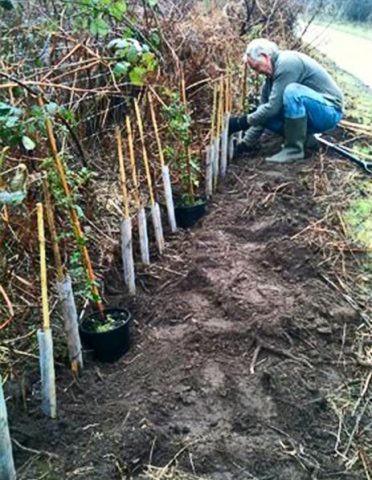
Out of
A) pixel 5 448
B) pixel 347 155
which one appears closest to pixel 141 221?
pixel 5 448

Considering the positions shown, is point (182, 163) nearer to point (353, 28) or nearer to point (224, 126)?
point (224, 126)

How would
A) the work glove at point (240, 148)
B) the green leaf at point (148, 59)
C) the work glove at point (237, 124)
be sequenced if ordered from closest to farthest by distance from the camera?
the green leaf at point (148, 59) → the work glove at point (237, 124) → the work glove at point (240, 148)

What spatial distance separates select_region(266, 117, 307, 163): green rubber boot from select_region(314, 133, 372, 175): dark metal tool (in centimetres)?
34

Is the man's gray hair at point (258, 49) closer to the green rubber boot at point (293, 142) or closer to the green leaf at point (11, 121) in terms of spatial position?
the green rubber boot at point (293, 142)

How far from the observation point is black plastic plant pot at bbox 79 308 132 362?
116 inches

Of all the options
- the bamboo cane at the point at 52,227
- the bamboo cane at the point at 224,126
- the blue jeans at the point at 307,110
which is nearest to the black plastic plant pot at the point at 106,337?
the bamboo cane at the point at 52,227

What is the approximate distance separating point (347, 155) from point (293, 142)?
553 mm

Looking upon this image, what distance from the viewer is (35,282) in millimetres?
3100

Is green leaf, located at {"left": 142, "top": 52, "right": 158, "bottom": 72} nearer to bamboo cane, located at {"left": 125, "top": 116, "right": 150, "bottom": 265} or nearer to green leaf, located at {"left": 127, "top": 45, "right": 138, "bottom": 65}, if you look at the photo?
green leaf, located at {"left": 127, "top": 45, "right": 138, "bottom": 65}

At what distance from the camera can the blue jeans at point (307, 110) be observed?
5.52 metres

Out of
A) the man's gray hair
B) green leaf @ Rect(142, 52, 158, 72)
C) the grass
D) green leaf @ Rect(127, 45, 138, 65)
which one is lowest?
the grass

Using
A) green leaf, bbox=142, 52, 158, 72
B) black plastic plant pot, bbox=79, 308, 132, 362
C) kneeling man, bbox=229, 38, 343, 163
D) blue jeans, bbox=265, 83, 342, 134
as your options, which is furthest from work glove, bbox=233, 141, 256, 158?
black plastic plant pot, bbox=79, 308, 132, 362

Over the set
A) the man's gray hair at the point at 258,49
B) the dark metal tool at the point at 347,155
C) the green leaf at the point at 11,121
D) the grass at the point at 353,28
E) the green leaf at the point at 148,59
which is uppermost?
the green leaf at the point at 148,59

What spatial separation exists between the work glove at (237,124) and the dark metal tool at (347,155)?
2.53ft
